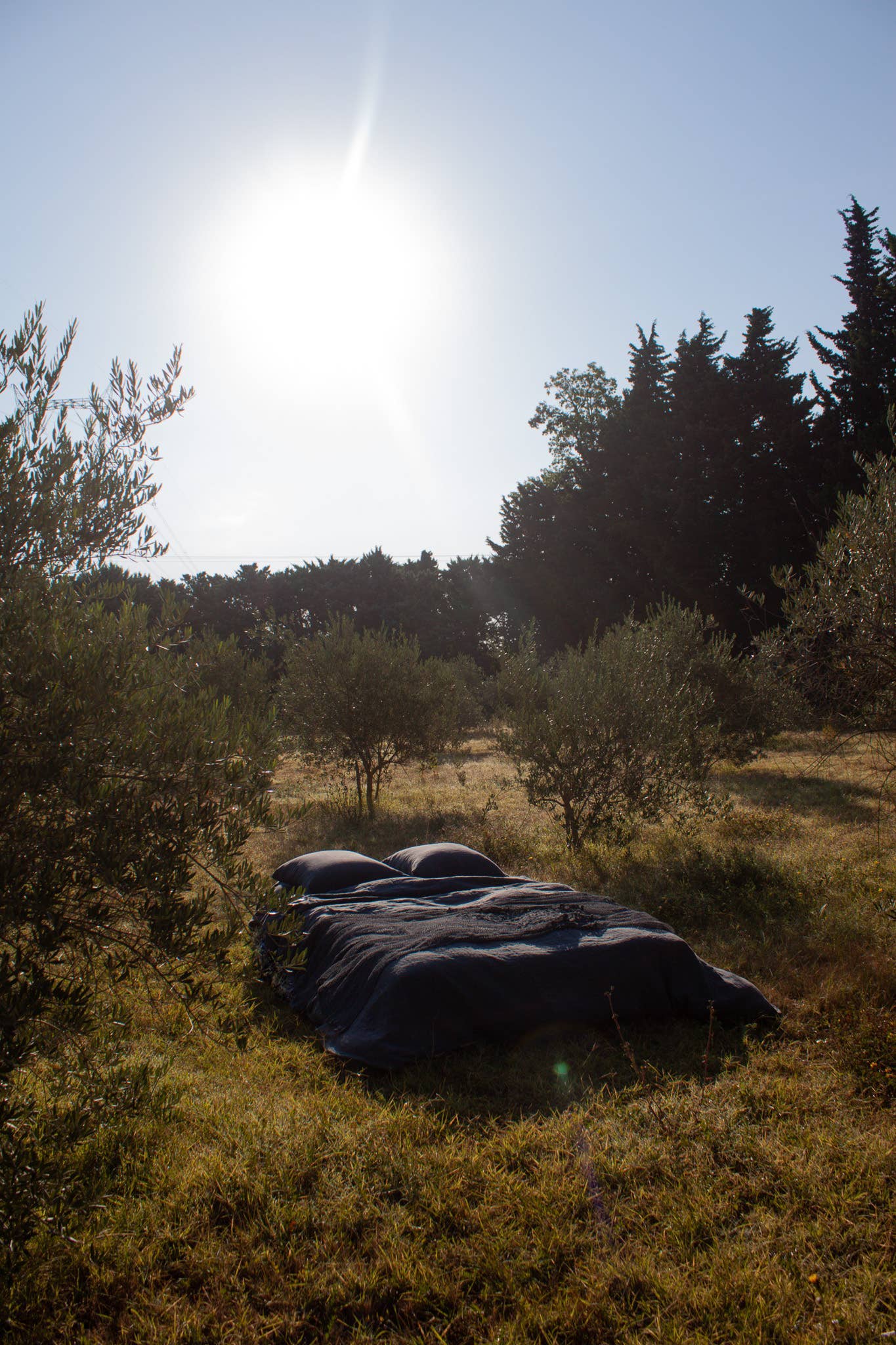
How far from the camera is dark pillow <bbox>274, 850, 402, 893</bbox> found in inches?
292

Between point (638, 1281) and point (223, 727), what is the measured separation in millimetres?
2708

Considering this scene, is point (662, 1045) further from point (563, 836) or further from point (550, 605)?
point (550, 605)

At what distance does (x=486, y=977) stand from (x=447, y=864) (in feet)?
9.46

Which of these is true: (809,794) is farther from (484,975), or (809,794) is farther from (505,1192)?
(505,1192)

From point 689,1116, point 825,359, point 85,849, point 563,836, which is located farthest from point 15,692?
point 825,359

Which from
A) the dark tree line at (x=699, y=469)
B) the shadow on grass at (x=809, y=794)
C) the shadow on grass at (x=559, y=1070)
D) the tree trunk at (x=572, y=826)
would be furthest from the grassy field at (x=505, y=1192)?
the dark tree line at (x=699, y=469)

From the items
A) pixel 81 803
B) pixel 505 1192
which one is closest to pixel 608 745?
pixel 505 1192

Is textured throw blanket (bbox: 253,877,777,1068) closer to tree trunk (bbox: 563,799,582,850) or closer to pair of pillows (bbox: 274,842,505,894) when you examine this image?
pair of pillows (bbox: 274,842,505,894)

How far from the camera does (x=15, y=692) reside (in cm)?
243

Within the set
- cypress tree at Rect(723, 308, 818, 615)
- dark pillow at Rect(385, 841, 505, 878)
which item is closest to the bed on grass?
dark pillow at Rect(385, 841, 505, 878)

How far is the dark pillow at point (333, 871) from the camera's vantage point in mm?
7426

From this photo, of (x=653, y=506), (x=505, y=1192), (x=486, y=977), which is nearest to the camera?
(x=505, y=1192)

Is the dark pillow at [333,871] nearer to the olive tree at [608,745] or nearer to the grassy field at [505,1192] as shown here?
the grassy field at [505,1192]

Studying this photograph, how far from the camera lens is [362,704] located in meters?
13.8
